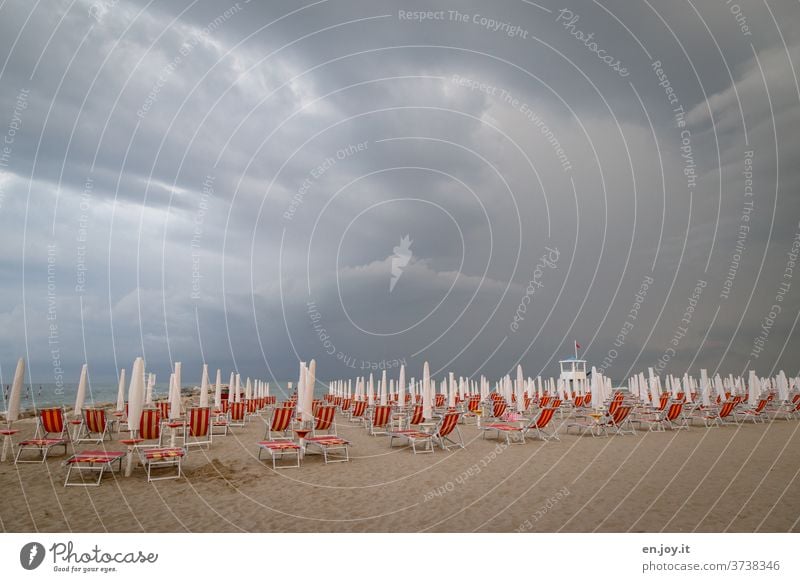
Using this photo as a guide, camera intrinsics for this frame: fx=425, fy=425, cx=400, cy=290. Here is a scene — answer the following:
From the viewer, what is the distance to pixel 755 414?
15867 millimetres

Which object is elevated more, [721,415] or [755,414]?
[721,415]

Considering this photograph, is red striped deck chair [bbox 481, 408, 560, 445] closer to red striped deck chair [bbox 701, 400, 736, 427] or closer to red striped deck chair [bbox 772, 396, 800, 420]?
red striped deck chair [bbox 701, 400, 736, 427]

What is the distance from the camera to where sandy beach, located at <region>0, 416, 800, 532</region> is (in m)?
4.75

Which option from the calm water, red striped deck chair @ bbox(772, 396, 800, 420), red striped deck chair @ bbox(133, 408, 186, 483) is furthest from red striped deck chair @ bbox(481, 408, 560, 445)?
red striped deck chair @ bbox(772, 396, 800, 420)

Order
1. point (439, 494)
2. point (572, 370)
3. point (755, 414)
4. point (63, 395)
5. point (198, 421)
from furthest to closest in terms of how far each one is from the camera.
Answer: point (572, 370) < point (63, 395) < point (755, 414) < point (198, 421) < point (439, 494)

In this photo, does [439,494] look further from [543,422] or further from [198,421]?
[543,422]

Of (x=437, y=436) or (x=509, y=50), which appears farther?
(x=509, y=50)

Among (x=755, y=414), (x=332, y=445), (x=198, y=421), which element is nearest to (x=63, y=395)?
(x=198, y=421)

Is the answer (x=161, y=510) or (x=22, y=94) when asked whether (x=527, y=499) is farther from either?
(x=22, y=94)

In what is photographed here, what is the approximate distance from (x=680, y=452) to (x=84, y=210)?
12.4 meters

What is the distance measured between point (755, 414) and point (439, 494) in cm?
1626

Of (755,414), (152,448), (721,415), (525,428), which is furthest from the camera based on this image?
(755,414)

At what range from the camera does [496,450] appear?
9.80m
